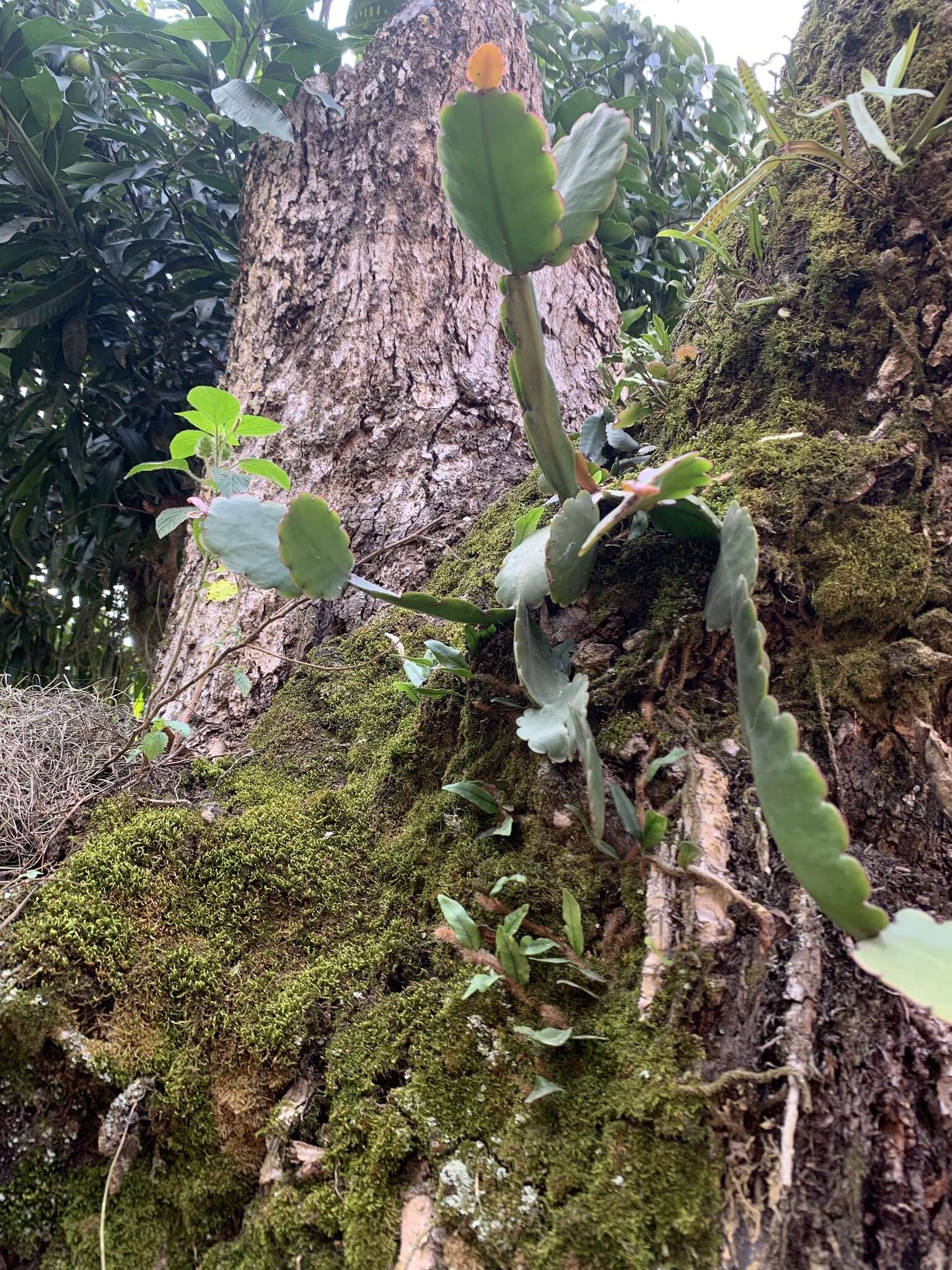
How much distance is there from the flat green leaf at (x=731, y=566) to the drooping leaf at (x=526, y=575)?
6.4 inches

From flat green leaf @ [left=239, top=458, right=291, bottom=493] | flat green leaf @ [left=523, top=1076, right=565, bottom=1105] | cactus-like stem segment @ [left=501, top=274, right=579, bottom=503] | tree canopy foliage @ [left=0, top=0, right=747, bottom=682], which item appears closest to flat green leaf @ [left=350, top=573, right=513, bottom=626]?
cactus-like stem segment @ [left=501, top=274, right=579, bottom=503]

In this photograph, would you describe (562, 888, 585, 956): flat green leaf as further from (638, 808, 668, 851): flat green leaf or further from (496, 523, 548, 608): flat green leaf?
(496, 523, 548, 608): flat green leaf

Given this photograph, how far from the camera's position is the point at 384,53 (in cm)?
212

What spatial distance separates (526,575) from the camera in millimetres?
902

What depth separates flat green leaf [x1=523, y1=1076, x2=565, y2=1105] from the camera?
674mm

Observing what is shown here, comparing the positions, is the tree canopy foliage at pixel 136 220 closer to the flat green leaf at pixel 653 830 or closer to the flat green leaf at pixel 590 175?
the flat green leaf at pixel 590 175

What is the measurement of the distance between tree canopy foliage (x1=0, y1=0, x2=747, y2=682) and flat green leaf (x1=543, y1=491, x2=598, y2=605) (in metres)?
1.25

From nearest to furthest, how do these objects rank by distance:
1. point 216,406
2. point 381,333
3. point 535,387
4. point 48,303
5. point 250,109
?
point 535,387, point 216,406, point 381,333, point 250,109, point 48,303

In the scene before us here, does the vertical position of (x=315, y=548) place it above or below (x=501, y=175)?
below

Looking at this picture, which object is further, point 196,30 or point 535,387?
point 196,30

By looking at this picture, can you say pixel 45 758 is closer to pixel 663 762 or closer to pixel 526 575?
pixel 526 575

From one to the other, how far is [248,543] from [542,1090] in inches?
27.4

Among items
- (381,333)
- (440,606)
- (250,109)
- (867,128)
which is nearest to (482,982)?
(440,606)

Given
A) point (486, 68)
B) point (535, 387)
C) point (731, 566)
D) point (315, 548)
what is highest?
point (486, 68)
